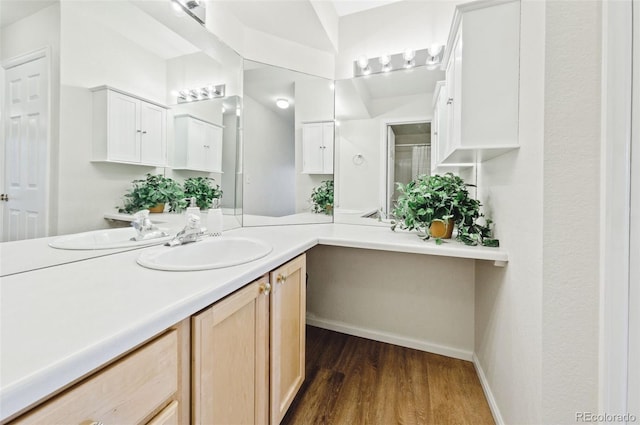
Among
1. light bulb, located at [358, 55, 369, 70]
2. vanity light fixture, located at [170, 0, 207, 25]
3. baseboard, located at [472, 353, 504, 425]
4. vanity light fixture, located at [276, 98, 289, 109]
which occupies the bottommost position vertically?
baseboard, located at [472, 353, 504, 425]

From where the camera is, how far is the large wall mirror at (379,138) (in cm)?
190

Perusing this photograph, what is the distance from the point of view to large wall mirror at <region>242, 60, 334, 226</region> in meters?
1.94

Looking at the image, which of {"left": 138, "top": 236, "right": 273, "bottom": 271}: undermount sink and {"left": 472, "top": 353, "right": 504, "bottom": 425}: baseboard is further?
{"left": 472, "top": 353, "right": 504, "bottom": 425}: baseboard

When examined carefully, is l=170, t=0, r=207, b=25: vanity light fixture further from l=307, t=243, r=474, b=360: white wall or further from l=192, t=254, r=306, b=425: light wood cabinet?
l=307, t=243, r=474, b=360: white wall

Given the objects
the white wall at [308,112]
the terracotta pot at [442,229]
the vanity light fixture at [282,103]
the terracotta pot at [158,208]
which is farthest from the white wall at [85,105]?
the terracotta pot at [442,229]

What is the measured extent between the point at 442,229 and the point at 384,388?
95 centimetres

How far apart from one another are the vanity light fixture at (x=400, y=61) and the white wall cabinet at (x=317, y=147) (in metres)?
0.49

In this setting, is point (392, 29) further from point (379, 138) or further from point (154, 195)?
point (154, 195)

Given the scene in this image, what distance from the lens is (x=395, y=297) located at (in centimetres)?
197

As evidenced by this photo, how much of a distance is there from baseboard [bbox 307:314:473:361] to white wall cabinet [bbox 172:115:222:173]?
4.62 feet

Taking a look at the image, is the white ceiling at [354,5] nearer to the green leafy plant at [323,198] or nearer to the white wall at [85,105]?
the green leafy plant at [323,198]

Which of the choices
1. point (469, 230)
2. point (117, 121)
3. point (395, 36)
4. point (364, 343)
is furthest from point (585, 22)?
point (364, 343)

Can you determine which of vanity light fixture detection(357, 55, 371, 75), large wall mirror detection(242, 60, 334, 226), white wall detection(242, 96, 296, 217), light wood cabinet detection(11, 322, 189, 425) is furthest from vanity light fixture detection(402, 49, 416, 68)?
light wood cabinet detection(11, 322, 189, 425)

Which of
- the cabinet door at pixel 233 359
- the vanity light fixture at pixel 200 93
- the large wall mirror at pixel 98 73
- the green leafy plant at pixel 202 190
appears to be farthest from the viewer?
the green leafy plant at pixel 202 190
